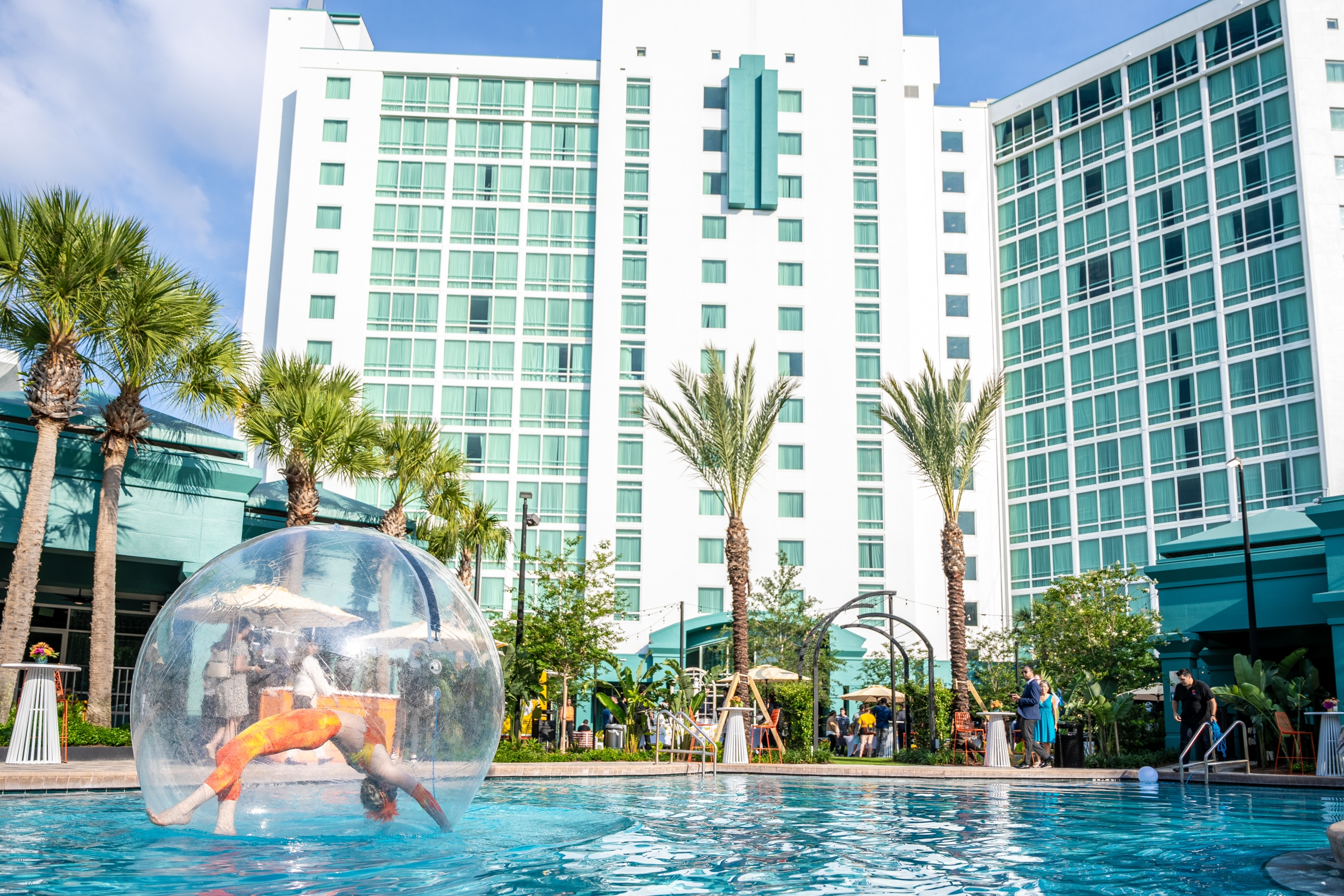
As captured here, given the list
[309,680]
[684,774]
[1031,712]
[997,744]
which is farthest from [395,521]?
[309,680]

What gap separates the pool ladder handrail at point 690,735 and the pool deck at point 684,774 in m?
0.50

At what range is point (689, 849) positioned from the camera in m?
9.17

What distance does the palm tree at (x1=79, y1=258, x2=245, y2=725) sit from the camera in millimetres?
20812

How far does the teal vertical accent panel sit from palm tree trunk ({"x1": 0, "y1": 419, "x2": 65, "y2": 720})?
4041 centimetres

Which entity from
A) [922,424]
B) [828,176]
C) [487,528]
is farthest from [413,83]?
[922,424]

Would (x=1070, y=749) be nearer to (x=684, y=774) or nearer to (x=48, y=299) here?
(x=684, y=774)

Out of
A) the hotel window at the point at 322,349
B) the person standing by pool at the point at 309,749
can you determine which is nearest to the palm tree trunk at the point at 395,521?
the person standing by pool at the point at 309,749

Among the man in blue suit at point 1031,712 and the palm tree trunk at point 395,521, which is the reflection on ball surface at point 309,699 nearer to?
the man in blue suit at point 1031,712

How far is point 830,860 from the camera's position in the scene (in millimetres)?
8617

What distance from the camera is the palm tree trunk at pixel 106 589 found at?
20.6 meters

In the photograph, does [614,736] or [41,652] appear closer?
[41,652]

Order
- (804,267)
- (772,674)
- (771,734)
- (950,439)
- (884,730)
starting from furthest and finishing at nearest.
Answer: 1. (804,267)
2. (772,674)
3. (884,730)
4. (771,734)
5. (950,439)

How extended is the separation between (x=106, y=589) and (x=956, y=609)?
59.5 feet

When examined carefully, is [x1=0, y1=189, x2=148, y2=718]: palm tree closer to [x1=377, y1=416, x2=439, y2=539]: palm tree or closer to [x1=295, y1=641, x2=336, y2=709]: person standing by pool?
[x1=377, y1=416, x2=439, y2=539]: palm tree
